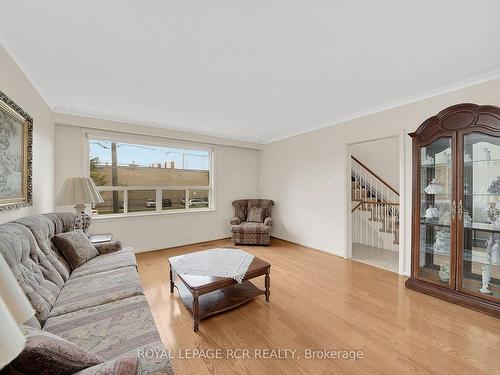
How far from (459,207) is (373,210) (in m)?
2.17

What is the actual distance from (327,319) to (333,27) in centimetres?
244

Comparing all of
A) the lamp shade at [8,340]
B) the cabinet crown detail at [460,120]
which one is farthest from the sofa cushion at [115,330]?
the cabinet crown detail at [460,120]

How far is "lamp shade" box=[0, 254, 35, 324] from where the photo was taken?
18.5 inches

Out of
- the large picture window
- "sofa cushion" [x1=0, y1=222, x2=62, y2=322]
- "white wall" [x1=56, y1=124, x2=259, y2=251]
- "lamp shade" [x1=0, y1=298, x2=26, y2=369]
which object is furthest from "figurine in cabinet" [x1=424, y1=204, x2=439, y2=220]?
the large picture window

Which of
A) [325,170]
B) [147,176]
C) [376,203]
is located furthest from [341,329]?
[147,176]

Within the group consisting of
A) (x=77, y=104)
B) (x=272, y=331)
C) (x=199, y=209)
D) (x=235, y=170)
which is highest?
(x=77, y=104)

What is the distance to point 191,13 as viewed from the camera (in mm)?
1485

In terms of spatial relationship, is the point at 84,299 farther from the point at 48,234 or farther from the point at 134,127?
the point at 134,127

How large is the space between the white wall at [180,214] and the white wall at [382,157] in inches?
99.7

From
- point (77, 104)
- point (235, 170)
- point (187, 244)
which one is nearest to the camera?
point (77, 104)

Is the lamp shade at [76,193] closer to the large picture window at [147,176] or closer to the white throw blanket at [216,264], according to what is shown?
the large picture window at [147,176]

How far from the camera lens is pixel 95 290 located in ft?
5.57

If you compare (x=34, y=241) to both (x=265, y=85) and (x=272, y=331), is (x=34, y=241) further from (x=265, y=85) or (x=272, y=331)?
(x=265, y=85)

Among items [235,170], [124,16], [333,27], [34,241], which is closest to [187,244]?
[235,170]
